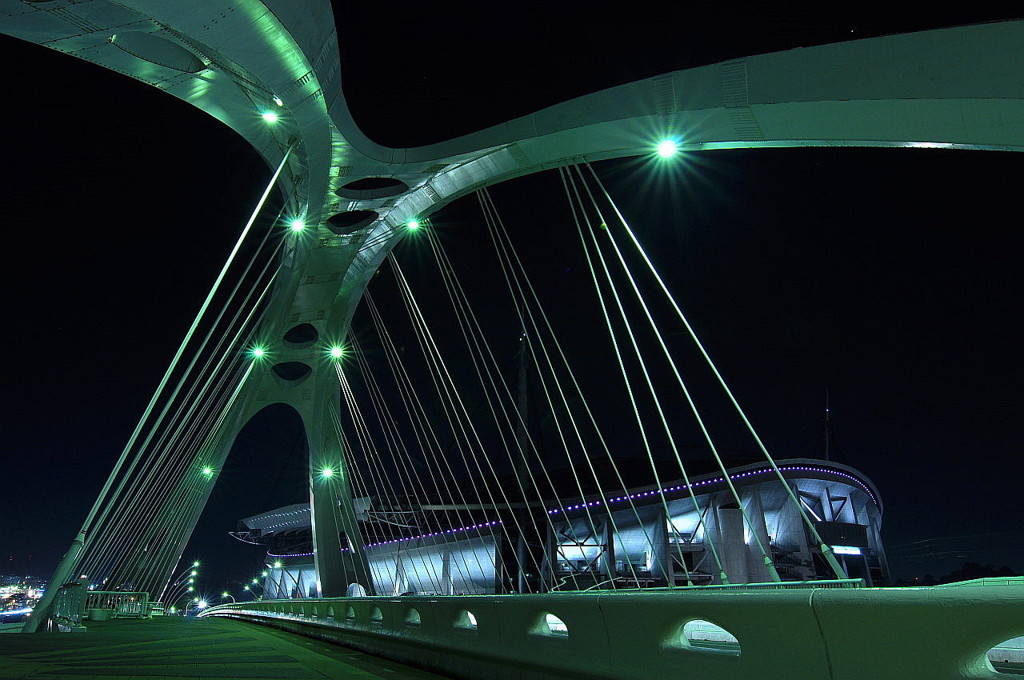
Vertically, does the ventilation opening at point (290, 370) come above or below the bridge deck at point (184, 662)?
above

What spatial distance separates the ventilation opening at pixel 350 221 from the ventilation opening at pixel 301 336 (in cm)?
585

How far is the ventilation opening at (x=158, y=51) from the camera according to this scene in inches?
464

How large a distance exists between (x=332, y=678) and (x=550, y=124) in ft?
28.9

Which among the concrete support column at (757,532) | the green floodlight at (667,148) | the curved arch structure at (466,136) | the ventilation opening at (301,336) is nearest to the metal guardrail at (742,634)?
the curved arch structure at (466,136)

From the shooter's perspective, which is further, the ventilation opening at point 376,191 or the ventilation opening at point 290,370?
the ventilation opening at point 290,370

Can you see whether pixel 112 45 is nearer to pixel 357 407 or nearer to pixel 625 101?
pixel 625 101

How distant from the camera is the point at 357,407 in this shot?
27.4 m

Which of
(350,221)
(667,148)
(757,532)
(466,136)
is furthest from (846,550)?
(667,148)

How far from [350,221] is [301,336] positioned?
27.5 ft

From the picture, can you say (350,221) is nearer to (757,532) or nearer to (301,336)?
(301,336)

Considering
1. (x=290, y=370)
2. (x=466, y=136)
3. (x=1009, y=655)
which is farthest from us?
(x=290, y=370)

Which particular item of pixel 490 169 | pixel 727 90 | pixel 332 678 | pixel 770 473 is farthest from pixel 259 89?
pixel 770 473

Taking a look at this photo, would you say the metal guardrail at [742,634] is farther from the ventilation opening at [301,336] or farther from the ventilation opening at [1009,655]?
the ventilation opening at [301,336]

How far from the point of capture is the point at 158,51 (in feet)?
40.7
